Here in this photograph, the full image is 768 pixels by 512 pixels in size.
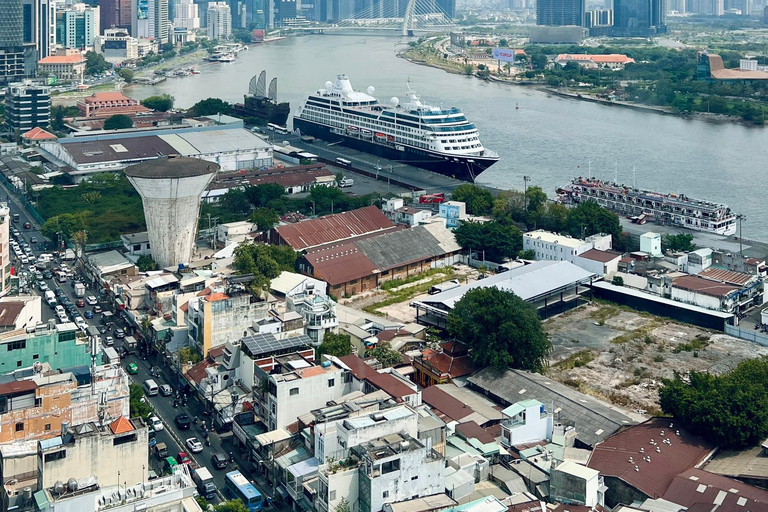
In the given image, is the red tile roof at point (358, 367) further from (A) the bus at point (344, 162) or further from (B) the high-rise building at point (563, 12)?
(B) the high-rise building at point (563, 12)

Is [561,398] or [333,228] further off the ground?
[333,228]

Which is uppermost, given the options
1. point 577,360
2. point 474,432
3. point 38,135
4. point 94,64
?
point 94,64

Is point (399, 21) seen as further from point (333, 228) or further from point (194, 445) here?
point (194, 445)

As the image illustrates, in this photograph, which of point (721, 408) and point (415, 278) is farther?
point (415, 278)

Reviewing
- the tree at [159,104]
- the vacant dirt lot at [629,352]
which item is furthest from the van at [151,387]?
the tree at [159,104]

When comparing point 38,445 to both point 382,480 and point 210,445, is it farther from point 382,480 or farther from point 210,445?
point 382,480

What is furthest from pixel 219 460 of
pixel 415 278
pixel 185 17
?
pixel 185 17

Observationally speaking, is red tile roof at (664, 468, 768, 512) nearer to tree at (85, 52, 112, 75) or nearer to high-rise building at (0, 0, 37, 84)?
high-rise building at (0, 0, 37, 84)
